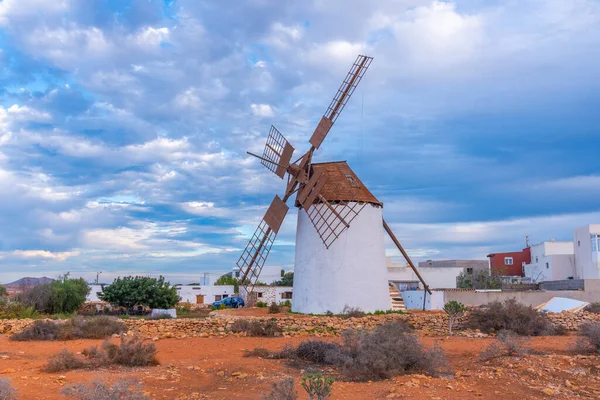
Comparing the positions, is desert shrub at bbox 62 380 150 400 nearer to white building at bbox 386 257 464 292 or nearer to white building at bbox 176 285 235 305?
white building at bbox 386 257 464 292

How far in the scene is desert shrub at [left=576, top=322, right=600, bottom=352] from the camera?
13297 mm

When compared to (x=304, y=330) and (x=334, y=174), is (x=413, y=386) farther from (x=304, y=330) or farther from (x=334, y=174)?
(x=334, y=174)

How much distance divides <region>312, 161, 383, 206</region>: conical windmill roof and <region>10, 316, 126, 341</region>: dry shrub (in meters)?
10.2

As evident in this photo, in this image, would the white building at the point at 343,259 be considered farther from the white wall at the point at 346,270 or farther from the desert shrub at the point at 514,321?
the desert shrub at the point at 514,321

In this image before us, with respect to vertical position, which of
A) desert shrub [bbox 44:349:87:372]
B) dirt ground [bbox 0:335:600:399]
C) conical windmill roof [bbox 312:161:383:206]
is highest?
→ conical windmill roof [bbox 312:161:383:206]

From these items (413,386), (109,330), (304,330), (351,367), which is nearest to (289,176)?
(304,330)

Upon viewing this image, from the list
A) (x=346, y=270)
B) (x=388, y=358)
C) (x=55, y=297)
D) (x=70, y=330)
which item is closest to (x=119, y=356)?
(x=388, y=358)

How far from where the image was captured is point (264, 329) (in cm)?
1834

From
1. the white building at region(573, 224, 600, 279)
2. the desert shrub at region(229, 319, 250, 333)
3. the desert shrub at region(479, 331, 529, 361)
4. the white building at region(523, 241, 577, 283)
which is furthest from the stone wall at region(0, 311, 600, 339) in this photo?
the white building at region(523, 241, 577, 283)

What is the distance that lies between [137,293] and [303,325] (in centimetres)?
1327

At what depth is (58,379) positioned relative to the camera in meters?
9.97

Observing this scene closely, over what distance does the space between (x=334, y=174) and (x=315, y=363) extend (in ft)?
42.3

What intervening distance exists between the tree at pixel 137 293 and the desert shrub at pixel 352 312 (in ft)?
42.3

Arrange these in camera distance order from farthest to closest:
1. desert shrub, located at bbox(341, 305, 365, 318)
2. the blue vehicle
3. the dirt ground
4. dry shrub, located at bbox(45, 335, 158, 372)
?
the blue vehicle < desert shrub, located at bbox(341, 305, 365, 318) < dry shrub, located at bbox(45, 335, 158, 372) < the dirt ground
